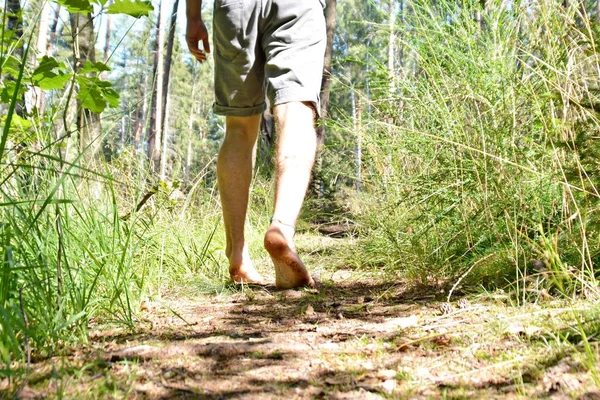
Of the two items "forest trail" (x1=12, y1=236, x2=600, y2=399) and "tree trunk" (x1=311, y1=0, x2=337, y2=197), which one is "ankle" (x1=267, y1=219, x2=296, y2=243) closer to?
"forest trail" (x1=12, y1=236, x2=600, y2=399)

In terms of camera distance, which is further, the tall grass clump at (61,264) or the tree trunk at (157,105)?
the tree trunk at (157,105)

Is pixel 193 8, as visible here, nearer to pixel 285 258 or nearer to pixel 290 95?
pixel 290 95

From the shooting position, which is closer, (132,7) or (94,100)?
(132,7)

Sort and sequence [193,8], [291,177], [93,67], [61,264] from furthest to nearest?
[193,8] → [291,177] → [93,67] → [61,264]

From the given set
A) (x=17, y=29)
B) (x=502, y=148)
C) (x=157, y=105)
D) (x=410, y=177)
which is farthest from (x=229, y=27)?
(x=157, y=105)

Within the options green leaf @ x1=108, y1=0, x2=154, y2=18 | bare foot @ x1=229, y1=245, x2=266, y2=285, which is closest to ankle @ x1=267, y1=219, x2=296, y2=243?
bare foot @ x1=229, y1=245, x2=266, y2=285

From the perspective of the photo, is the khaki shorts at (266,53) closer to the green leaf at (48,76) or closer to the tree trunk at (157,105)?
the tree trunk at (157,105)

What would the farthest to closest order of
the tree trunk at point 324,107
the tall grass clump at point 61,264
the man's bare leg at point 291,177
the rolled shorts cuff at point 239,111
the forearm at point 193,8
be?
the tree trunk at point 324,107 → the forearm at point 193,8 → the rolled shorts cuff at point 239,111 → the man's bare leg at point 291,177 → the tall grass clump at point 61,264

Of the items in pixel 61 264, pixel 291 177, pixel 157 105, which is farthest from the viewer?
pixel 157 105

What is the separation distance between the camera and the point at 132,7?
181 cm

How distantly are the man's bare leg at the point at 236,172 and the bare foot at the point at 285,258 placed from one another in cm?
30

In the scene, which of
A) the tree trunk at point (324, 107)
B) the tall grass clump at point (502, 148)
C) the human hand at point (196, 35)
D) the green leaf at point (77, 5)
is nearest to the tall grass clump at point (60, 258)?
the green leaf at point (77, 5)

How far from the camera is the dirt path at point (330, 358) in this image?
1078mm

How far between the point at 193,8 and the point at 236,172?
0.81 meters
